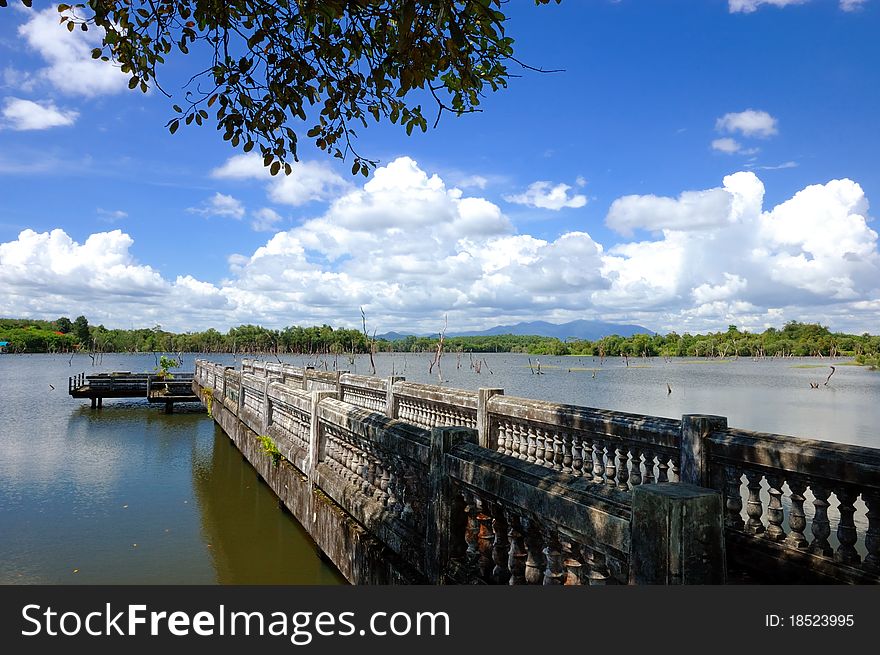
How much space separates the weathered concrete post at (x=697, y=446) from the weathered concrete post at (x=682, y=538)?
3.01 metres

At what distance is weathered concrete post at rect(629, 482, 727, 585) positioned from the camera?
85.7 inches

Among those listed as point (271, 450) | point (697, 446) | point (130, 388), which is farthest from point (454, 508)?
point (130, 388)

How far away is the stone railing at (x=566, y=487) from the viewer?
2.83 metres

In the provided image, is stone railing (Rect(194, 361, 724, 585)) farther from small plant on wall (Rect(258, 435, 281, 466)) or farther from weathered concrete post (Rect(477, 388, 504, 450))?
small plant on wall (Rect(258, 435, 281, 466))

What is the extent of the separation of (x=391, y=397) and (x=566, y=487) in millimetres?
8701

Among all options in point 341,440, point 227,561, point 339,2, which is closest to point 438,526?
point 341,440

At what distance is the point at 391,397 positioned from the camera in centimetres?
1135

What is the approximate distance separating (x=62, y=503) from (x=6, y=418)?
1886 cm

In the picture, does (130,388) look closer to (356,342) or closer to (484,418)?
(484,418)

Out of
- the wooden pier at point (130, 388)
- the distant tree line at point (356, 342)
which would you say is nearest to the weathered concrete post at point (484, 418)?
the wooden pier at point (130, 388)

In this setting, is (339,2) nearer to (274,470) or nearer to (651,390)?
(274,470)

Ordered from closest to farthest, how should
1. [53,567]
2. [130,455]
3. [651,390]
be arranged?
[53,567] < [130,455] < [651,390]

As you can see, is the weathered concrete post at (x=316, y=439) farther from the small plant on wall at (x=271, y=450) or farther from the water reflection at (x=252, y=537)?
the small plant on wall at (x=271, y=450)

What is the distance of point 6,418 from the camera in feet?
83.0
